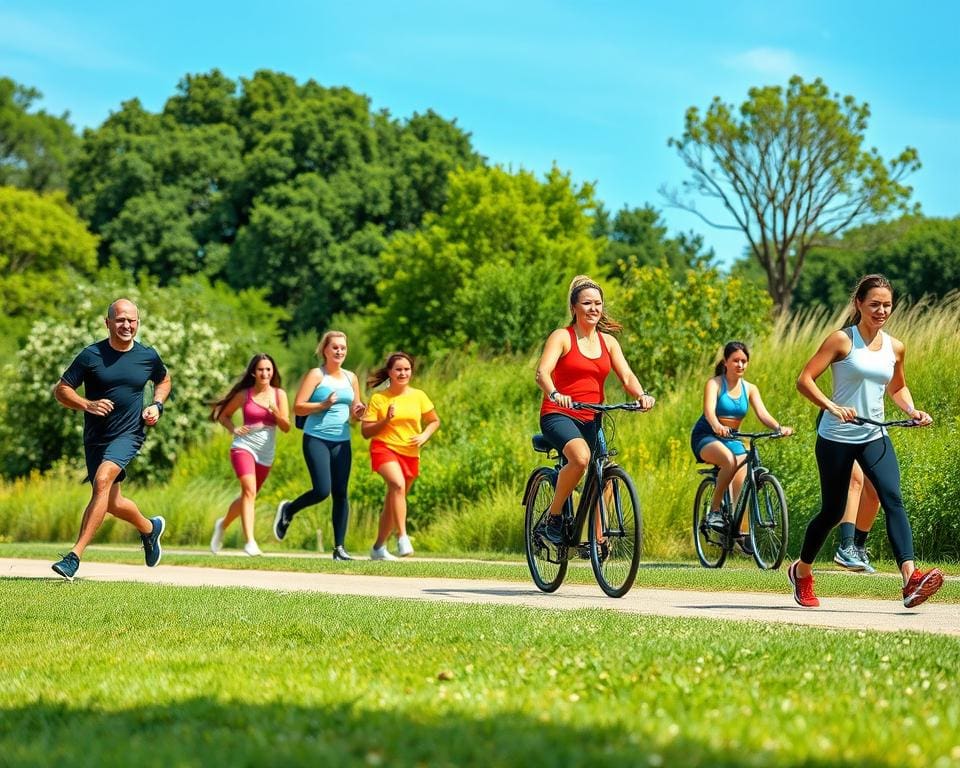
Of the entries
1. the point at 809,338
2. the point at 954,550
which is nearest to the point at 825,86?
the point at 809,338

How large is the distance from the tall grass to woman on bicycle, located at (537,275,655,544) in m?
5.34

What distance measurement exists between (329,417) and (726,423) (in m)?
4.07

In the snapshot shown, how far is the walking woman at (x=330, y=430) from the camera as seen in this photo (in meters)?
14.4

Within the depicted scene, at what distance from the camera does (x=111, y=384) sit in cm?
1082

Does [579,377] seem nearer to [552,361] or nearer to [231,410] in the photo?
[552,361]

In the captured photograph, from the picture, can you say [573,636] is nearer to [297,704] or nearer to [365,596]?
[297,704]

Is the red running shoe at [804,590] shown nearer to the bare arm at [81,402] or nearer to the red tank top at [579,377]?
the red tank top at [579,377]

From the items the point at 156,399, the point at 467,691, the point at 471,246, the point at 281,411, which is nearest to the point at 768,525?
the point at 281,411

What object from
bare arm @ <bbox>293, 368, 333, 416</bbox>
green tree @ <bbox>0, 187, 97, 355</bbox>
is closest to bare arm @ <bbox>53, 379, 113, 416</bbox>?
bare arm @ <bbox>293, 368, 333, 416</bbox>

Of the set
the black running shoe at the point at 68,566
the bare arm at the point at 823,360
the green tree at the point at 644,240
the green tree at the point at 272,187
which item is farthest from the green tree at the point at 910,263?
the bare arm at the point at 823,360

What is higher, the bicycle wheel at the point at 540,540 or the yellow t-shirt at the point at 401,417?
the yellow t-shirt at the point at 401,417

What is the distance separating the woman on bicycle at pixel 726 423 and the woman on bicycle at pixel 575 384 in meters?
3.56

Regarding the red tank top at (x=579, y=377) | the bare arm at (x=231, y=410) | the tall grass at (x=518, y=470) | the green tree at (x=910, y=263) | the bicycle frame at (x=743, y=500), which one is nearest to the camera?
the red tank top at (x=579, y=377)

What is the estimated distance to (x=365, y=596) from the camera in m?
9.71
